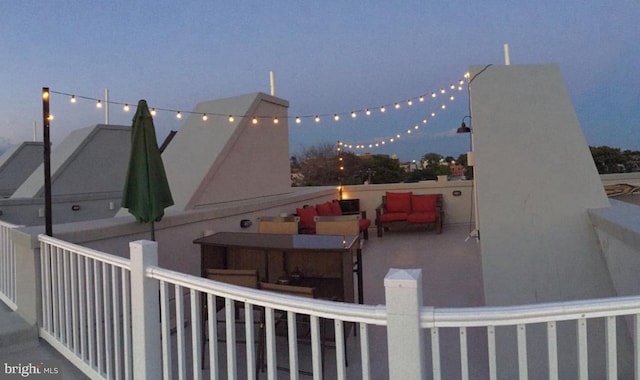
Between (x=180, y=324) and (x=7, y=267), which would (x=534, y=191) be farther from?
(x=7, y=267)

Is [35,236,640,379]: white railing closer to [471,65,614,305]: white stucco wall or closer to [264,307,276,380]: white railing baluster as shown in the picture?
[264,307,276,380]: white railing baluster

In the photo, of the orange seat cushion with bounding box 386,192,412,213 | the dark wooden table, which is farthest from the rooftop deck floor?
the dark wooden table

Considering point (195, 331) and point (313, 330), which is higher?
point (313, 330)

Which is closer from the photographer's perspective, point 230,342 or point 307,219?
point 230,342

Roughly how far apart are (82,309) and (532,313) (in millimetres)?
2435

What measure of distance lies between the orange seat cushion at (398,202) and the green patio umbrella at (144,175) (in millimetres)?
5913

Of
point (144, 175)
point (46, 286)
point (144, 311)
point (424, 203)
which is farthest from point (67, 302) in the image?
point (424, 203)

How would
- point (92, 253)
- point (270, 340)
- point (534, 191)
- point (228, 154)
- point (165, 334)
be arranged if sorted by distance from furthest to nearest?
point (228, 154)
point (534, 191)
point (92, 253)
point (165, 334)
point (270, 340)

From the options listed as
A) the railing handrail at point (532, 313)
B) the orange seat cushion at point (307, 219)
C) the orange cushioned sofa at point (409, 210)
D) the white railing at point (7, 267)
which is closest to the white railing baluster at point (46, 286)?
the white railing at point (7, 267)

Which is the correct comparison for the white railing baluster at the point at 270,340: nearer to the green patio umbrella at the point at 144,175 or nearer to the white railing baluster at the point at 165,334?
the white railing baluster at the point at 165,334

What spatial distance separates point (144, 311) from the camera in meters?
1.87

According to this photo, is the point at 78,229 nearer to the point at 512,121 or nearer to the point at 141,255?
the point at 141,255

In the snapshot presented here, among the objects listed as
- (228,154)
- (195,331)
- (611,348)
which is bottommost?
(195,331)

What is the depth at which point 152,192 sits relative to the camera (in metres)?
3.64
